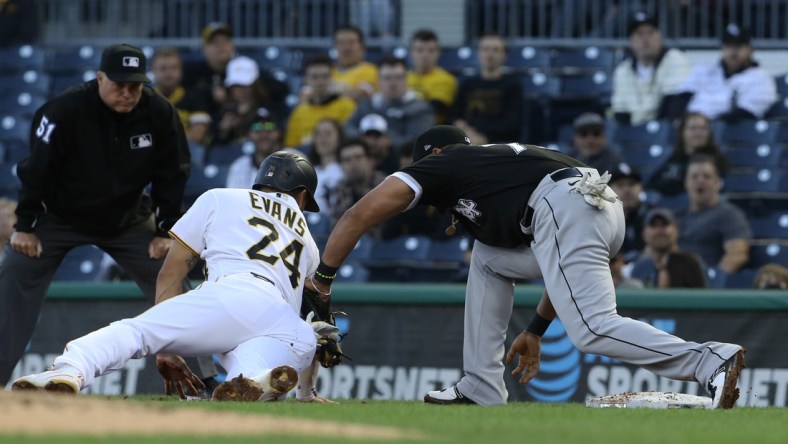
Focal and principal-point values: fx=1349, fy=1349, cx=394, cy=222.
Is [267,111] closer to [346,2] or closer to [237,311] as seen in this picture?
[346,2]

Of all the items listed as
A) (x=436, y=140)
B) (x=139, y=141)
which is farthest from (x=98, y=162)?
(x=436, y=140)

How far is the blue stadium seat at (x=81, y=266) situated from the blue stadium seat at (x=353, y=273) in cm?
240

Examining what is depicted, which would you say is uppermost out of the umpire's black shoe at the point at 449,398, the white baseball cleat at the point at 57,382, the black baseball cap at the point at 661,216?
the black baseball cap at the point at 661,216

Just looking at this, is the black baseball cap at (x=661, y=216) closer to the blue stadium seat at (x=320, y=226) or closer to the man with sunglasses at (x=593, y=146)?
the man with sunglasses at (x=593, y=146)

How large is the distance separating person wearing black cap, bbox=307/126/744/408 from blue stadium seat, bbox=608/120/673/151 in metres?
6.06

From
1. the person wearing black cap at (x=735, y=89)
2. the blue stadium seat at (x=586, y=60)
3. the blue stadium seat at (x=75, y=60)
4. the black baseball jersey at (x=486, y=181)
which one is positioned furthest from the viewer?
the blue stadium seat at (x=75, y=60)

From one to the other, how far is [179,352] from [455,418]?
1.46 metres

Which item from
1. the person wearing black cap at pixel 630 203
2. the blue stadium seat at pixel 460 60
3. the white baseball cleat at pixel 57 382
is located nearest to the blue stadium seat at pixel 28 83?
the blue stadium seat at pixel 460 60

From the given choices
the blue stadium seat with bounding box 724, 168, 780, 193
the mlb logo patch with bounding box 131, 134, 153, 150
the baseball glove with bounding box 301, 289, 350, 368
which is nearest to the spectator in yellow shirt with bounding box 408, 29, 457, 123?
the blue stadium seat with bounding box 724, 168, 780, 193

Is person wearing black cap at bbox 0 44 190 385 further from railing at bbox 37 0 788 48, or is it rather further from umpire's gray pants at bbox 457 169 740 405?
railing at bbox 37 0 788 48

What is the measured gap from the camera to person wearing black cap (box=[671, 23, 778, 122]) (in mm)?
12523

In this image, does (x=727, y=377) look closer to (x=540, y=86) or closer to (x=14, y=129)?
(x=540, y=86)

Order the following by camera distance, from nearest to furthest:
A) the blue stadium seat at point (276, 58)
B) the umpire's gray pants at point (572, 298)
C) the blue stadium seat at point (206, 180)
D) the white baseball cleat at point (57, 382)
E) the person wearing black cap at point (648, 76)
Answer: the white baseball cleat at point (57, 382) → the umpire's gray pants at point (572, 298) → the blue stadium seat at point (206, 180) → the person wearing black cap at point (648, 76) → the blue stadium seat at point (276, 58)

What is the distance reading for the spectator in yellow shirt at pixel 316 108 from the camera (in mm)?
13039
